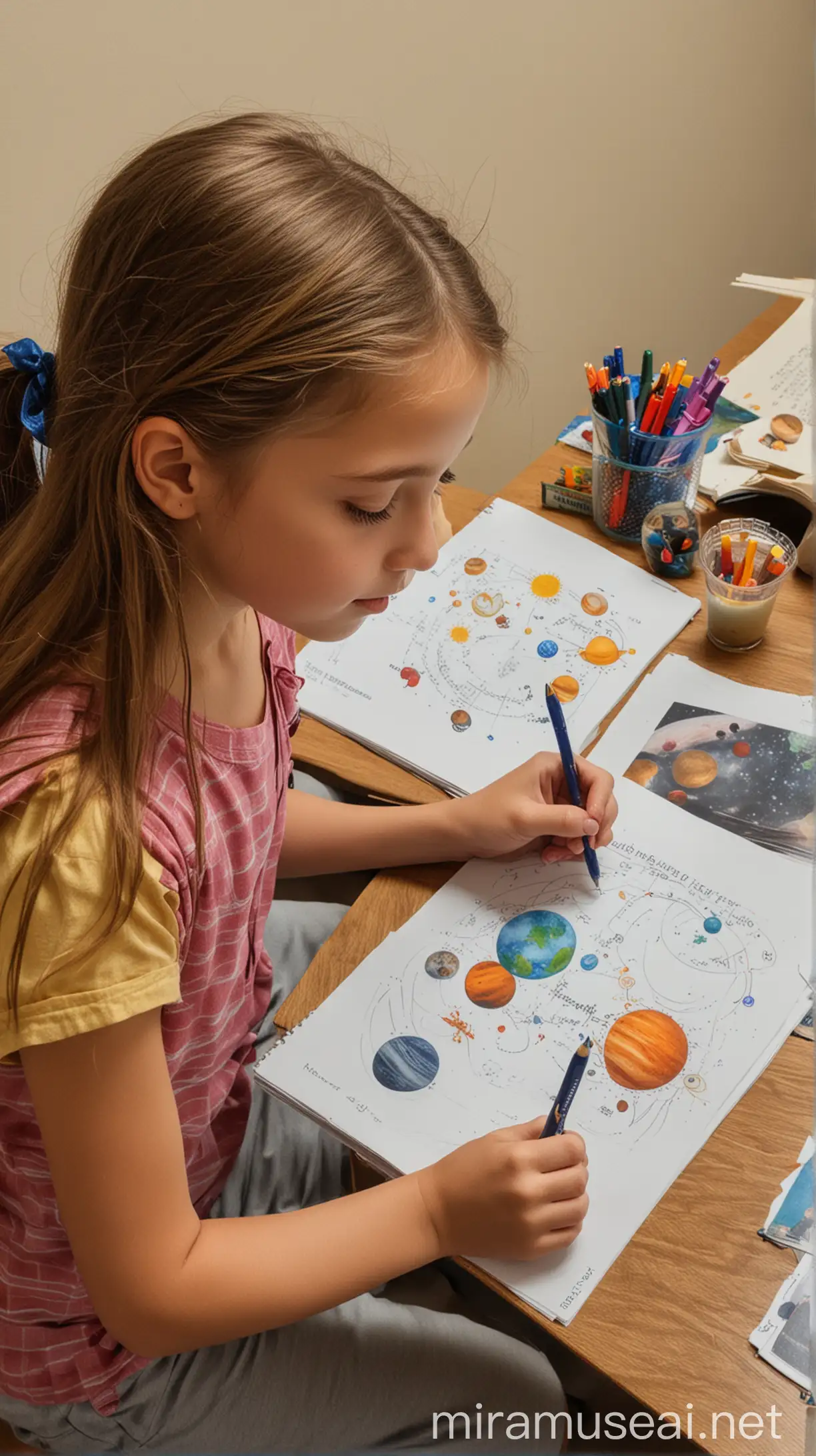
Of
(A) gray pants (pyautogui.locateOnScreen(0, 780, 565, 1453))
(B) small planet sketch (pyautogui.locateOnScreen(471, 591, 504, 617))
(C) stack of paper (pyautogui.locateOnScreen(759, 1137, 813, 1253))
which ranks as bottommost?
(A) gray pants (pyautogui.locateOnScreen(0, 780, 565, 1453))

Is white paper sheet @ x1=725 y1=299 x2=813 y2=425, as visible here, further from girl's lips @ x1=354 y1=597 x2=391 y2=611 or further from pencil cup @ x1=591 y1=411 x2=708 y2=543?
girl's lips @ x1=354 y1=597 x2=391 y2=611

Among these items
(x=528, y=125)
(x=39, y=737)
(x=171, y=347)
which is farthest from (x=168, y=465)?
(x=528, y=125)

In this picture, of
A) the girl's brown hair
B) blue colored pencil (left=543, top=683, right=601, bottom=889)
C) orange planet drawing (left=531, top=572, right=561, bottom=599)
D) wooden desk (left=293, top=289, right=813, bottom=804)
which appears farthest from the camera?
orange planet drawing (left=531, top=572, right=561, bottom=599)

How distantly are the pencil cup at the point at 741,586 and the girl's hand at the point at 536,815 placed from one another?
7.6 inches

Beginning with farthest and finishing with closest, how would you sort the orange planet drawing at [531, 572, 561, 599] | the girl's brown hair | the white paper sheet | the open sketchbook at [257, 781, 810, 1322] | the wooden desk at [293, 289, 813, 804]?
the white paper sheet
the orange planet drawing at [531, 572, 561, 599]
the wooden desk at [293, 289, 813, 804]
the open sketchbook at [257, 781, 810, 1322]
the girl's brown hair

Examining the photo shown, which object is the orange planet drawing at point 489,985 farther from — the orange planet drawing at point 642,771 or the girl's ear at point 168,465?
the girl's ear at point 168,465

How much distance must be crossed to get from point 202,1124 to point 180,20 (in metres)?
1.18

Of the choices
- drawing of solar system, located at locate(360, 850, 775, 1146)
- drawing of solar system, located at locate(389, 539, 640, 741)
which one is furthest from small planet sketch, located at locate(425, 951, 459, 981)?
drawing of solar system, located at locate(389, 539, 640, 741)

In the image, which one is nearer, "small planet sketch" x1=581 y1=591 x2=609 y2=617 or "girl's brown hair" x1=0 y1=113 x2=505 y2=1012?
"girl's brown hair" x1=0 y1=113 x2=505 y2=1012

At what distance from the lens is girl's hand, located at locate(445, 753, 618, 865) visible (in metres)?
0.81

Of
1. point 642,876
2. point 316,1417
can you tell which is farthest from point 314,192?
point 316,1417

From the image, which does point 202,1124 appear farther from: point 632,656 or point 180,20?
point 180,20

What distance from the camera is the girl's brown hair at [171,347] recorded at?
0.57 meters

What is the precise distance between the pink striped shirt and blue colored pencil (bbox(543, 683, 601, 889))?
0.64ft
